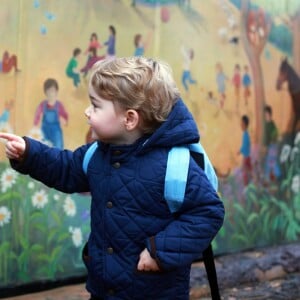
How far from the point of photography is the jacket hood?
2578 mm

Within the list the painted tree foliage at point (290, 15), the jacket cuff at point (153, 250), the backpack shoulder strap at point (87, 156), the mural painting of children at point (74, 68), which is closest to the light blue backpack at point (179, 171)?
the jacket cuff at point (153, 250)

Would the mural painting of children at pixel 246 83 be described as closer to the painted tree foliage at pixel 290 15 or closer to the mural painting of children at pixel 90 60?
the painted tree foliage at pixel 290 15

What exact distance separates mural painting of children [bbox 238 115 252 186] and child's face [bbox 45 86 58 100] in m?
1.82

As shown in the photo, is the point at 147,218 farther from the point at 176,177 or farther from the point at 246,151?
the point at 246,151

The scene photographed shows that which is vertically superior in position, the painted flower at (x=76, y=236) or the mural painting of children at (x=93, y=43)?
the mural painting of children at (x=93, y=43)

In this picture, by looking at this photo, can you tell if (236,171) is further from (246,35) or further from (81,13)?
(81,13)

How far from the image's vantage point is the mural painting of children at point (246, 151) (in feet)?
19.4

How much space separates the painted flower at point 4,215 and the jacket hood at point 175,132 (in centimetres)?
213

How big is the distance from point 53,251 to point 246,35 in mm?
2393

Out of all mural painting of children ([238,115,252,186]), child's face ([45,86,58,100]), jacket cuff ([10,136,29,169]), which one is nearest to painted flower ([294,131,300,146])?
mural painting of children ([238,115,252,186])

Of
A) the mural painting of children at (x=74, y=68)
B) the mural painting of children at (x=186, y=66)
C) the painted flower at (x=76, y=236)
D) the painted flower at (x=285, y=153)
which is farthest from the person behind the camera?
the painted flower at (x=285, y=153)

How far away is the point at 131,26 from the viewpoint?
503cm

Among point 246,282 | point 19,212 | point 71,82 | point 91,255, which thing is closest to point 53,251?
point 19,212

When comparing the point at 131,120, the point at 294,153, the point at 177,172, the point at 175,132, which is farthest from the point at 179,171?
the point at 294,153
